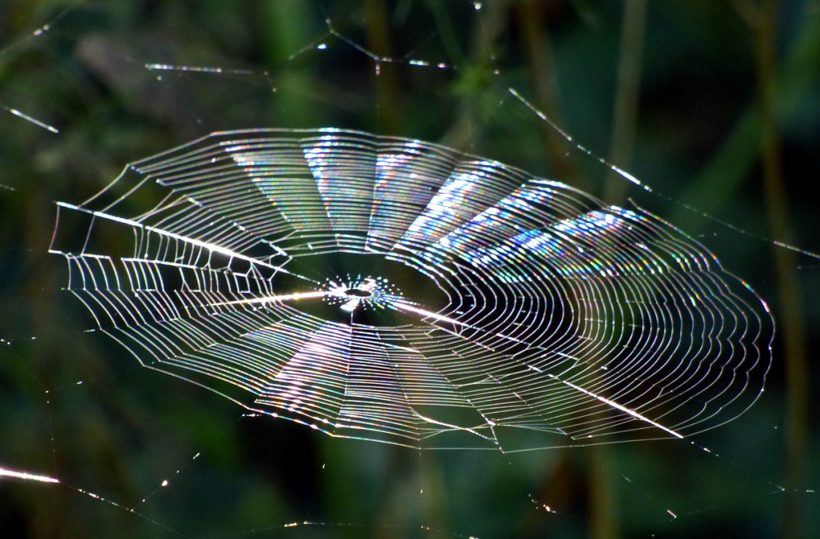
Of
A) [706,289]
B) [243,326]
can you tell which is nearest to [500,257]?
[706,289]

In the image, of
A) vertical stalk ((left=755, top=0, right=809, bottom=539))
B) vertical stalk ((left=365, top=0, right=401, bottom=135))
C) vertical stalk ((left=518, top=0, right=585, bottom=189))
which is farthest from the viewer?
vertical stalk ((left=365, top=0, right=401, bottom=135))

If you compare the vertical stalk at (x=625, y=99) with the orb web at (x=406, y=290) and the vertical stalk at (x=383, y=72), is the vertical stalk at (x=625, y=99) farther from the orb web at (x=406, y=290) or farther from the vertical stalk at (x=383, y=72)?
the vertical stalk at (x=383, y=72)

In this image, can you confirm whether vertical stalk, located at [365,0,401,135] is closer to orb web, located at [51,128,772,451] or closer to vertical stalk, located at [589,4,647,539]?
orb web, located at [51,128,772,451]

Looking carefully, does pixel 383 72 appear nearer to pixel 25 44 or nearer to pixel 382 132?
pixel 382 132

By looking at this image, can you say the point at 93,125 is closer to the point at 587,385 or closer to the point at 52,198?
the point at 52,198

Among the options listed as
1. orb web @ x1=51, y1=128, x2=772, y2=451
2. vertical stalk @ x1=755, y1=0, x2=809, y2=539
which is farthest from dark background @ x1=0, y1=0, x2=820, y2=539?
orb web @ x1=51, y1=128, x2=772, y2=451

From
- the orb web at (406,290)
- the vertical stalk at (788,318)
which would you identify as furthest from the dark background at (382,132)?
the orb web at (406,290)
